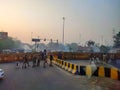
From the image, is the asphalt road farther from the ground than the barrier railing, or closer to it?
closer to it

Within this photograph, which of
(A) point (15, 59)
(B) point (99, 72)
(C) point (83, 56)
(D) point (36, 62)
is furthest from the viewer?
(C) point (83, 56)

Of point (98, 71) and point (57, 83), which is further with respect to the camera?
point (98, 71)

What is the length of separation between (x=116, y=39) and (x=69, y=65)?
11741 cm

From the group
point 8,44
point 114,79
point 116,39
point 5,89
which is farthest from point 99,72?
point 8,44

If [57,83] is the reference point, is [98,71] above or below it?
above

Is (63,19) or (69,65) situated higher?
(63,19)

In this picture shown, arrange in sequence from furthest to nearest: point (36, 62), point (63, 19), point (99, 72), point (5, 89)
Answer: point (63, 19)
point (36, 62)
point (99, 72)
point (5, 89)

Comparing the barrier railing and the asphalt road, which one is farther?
the barrier railing

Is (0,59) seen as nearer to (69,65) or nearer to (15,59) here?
(15,59)

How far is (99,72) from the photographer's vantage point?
22000mm

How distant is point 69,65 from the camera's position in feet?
95.0

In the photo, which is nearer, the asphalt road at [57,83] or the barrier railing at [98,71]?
the asphalt road at [57,83]

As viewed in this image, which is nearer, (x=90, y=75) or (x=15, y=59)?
(x=90, y=75)

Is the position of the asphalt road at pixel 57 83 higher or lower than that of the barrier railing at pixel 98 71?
lower
